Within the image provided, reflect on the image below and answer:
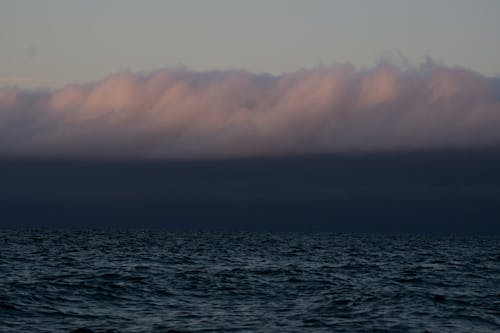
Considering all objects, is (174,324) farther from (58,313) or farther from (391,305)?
(391,305)

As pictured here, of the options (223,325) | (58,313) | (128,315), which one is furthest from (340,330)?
(58,313)

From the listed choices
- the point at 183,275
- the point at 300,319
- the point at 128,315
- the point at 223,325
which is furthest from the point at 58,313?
the point at 183,275

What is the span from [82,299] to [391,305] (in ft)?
48.7

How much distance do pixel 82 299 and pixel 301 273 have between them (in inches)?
789

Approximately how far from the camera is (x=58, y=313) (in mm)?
28922

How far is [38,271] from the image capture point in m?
45.2

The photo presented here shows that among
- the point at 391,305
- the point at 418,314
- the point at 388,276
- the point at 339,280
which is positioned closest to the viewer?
the point at 418,314

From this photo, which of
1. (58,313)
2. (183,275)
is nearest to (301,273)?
(183,275)

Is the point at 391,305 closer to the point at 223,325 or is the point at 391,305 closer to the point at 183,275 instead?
the point at 223,325

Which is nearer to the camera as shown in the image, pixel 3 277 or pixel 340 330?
pixel 340 330

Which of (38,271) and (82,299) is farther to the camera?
(38,271)

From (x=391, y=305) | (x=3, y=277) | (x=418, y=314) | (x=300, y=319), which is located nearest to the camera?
(x=300, y=319)

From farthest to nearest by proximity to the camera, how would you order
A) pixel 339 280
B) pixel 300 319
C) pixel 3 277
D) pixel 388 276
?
pixel 388 276 < pixel 339 280 < pixel 3 277 < pixel 300 319

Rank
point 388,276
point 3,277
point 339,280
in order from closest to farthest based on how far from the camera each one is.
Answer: point 3,277 < point 339,280 < point 388,276
